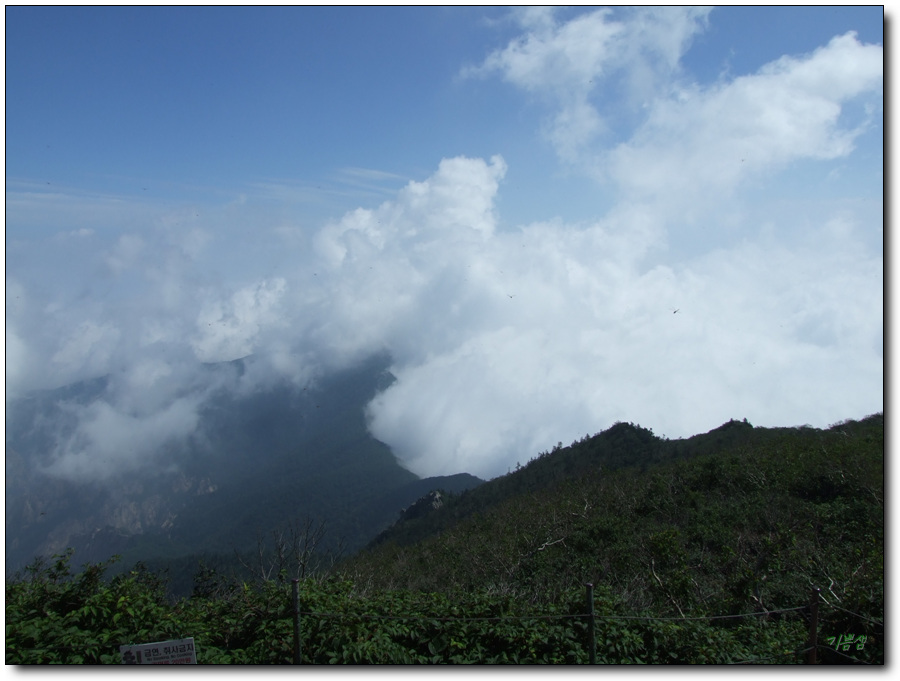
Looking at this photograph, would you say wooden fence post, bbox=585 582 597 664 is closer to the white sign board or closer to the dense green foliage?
the dense green foliage

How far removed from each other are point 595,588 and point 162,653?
5.72 m

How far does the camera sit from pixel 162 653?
5.94 meters

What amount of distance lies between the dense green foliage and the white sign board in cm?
68

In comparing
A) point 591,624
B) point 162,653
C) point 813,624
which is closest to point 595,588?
point 591,624

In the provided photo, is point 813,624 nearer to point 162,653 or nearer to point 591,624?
point 591,624

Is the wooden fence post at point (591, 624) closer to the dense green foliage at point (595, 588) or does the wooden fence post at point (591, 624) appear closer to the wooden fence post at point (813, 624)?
the dense green foliage at point (595, 588)

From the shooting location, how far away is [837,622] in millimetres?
8602

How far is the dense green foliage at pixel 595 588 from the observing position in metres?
6.62

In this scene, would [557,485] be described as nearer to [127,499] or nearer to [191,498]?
[191,498]

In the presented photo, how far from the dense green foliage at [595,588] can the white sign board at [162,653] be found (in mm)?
684

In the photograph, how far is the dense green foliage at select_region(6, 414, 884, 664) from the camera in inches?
261

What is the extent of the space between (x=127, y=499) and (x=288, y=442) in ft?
145

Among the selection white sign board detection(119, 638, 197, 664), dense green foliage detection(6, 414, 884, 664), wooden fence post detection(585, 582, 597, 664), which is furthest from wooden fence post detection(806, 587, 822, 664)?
white sign board detection(119, 638, 197, 664)

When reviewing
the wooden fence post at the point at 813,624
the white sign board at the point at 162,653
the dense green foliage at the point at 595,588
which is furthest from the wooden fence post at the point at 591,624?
the white sign board at the point at 162,653
